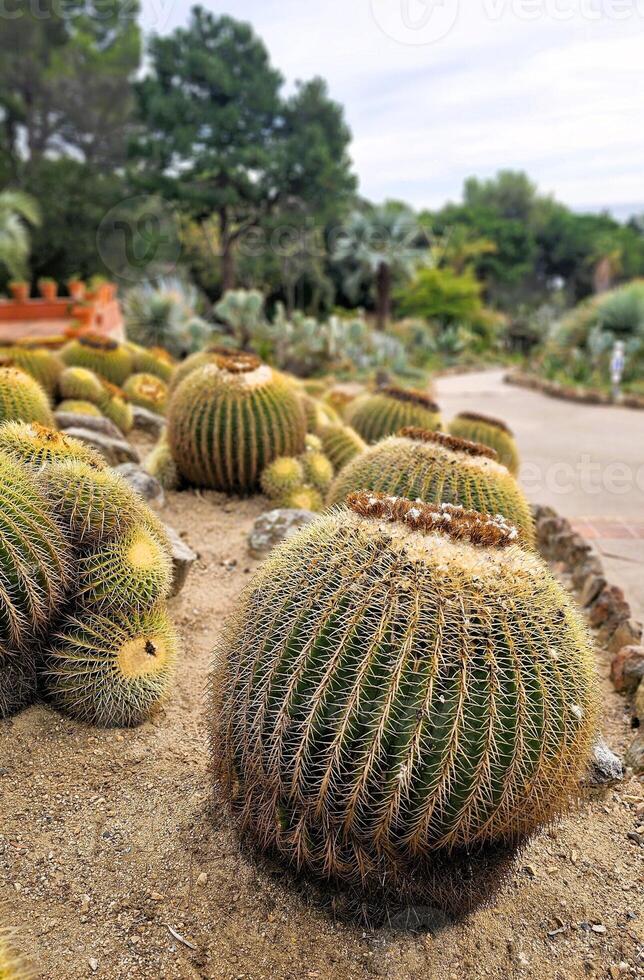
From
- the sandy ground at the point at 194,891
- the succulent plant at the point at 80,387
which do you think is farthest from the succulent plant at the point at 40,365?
the sandy ground at the point at 194,891

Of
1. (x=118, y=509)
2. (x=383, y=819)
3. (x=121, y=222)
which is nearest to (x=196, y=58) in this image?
(x=121, y=222)

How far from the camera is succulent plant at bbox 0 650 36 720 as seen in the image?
3.08m

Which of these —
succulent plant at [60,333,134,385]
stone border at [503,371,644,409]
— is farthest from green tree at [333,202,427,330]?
succulent plant at [60,333,134,385]

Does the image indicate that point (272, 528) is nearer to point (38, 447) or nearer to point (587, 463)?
point (38, 447)

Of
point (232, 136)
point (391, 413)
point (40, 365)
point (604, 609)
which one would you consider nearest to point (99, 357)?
point (40, 365)

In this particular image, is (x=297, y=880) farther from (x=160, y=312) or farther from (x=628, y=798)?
(x=160, y=312)

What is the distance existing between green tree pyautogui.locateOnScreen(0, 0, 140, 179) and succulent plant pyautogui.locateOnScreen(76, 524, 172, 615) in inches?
1177

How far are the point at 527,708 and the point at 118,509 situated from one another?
1901 millimetres

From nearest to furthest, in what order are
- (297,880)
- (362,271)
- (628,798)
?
(297,880) < (628,798) < (362,271)

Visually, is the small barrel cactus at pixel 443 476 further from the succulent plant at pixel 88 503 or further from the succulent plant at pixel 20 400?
the succulent plant at pixel 20 400

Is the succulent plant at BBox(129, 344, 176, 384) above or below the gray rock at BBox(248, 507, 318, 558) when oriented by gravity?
above

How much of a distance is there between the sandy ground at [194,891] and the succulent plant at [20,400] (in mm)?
1981

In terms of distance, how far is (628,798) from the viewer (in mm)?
3283

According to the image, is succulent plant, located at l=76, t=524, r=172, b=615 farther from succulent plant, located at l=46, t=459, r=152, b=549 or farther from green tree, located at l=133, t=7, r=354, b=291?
green tree, located at l=133, t=7, r=354, b=291
